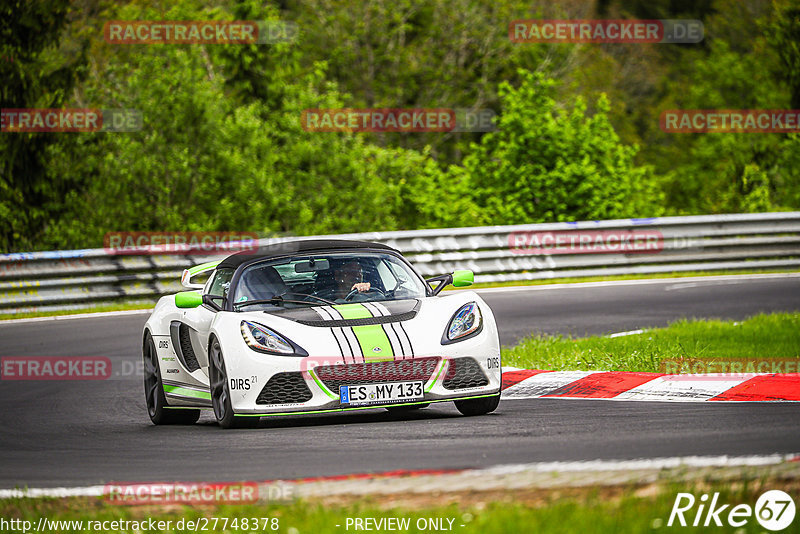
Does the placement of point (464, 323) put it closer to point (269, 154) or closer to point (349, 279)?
point (349, 279)

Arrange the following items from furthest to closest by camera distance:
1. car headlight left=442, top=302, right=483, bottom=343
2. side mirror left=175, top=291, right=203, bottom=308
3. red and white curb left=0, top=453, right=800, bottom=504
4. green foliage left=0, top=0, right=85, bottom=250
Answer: green foliage left=0, top=0, right=85, bottom=250 < side mirror left=175, top=291, right=203, bottom=308 < car headlight left=442, top=302, right=483, bottom=343 < red and white curb left=0, top=453, right=800, bottom=504

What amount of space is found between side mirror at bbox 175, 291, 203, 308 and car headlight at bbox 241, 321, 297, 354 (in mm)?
880

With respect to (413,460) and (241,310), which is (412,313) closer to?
(241,310)

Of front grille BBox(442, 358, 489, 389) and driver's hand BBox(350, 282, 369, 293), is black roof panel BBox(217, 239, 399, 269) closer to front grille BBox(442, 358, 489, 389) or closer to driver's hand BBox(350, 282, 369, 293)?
driver's hand BBox(350, 282, 369, 293)

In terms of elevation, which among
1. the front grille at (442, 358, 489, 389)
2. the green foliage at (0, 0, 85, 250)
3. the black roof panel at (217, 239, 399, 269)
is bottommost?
the front grille at (442, 358, 489, 389)

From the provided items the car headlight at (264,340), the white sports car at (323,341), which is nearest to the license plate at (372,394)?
the white sports car at (323,341)

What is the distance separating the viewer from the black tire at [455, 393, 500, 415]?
29.0 feet

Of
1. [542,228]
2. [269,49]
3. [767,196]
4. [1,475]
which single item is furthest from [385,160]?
[1,475]

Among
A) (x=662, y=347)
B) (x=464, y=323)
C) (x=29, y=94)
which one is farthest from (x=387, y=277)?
(x=29, y=94)

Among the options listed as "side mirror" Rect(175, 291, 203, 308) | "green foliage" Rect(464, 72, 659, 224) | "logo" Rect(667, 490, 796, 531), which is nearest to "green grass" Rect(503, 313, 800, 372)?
"side mirror" Rect(175, 291, 203, 308)

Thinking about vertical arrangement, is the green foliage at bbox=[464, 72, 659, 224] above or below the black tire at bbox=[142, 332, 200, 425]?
above

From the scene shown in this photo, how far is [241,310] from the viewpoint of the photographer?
902 centimetres

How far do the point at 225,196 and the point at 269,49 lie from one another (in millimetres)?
7147

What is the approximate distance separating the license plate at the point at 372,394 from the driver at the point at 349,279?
119 cm
